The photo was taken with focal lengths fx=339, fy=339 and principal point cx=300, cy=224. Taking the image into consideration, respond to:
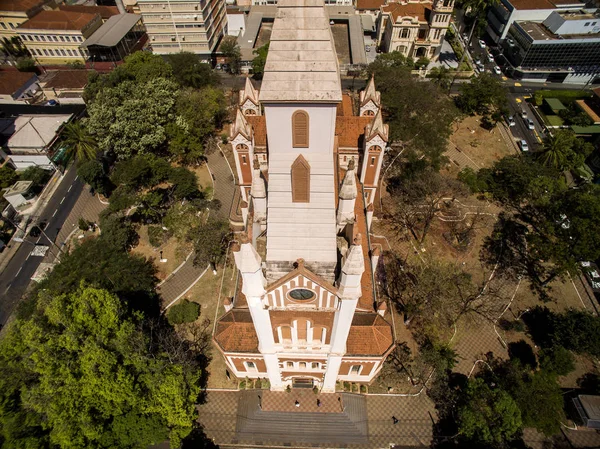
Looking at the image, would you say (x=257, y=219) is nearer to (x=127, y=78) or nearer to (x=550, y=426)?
(x=550, y=426)

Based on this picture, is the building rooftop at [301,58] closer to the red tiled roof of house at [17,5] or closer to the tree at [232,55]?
the tree at [232,55]

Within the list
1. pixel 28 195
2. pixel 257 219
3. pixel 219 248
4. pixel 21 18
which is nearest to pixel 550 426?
pixel 257 219

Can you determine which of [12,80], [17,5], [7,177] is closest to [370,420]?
[7,177]

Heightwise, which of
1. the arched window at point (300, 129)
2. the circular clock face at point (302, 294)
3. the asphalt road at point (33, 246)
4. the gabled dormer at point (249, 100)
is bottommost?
the asphalt road at point (33, 246)

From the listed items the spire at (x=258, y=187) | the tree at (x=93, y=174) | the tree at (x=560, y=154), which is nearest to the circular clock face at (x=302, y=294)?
the spire at (x=258, y=187)

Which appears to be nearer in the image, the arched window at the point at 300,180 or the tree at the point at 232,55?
the arched window at the point at 300,180

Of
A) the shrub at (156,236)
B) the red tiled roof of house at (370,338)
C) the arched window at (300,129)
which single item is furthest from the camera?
the shrub at (156,236)

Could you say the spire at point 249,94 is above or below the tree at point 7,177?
above
